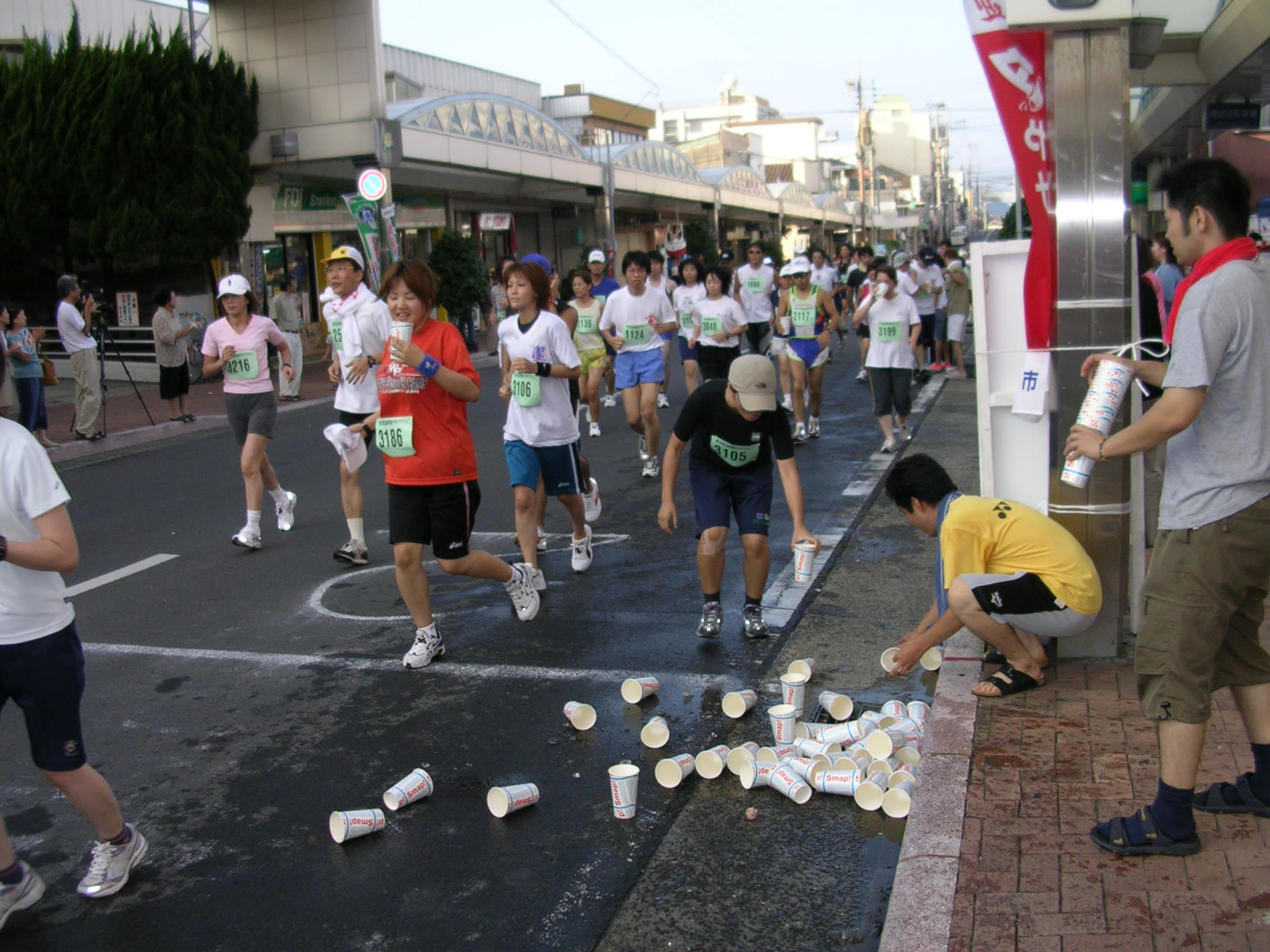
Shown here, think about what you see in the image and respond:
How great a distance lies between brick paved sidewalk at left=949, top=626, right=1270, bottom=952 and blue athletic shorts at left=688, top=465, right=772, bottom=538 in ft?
5.30

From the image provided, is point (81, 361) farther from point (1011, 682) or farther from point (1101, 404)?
point (1101, 404)

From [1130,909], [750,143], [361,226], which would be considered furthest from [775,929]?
[750,143]

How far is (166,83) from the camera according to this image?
21.4 m

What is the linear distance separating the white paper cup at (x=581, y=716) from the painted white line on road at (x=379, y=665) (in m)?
0.56

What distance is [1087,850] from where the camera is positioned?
11.4ft

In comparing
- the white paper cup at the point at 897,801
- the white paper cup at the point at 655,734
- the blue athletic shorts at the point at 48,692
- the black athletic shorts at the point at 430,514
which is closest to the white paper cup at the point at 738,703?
the white paper cup at the point at 655,734

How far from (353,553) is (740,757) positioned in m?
4.20

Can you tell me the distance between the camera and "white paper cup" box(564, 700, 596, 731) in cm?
485

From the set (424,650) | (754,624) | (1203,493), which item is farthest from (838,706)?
(424,650)

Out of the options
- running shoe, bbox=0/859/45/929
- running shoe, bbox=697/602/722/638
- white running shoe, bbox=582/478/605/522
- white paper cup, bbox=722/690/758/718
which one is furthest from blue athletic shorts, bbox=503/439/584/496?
running shoe, bbox=0/859/45/929

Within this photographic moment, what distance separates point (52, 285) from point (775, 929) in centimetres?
2457

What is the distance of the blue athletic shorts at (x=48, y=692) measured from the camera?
3457 mm

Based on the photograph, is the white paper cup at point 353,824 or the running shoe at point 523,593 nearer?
the white paper cup at point 353,824

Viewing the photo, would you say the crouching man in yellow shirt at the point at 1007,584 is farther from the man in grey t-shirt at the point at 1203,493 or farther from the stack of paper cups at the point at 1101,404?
the man in grey t-shirt at the point at 1203,493
